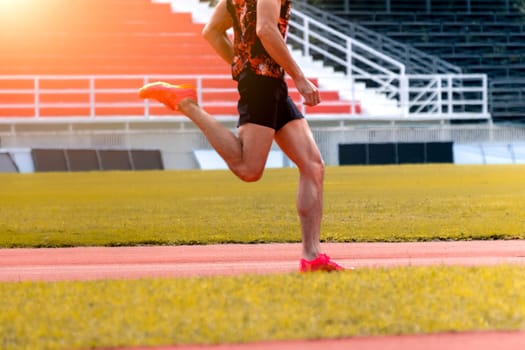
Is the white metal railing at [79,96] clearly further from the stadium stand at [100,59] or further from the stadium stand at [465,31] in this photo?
the stadium stand at [465,31]

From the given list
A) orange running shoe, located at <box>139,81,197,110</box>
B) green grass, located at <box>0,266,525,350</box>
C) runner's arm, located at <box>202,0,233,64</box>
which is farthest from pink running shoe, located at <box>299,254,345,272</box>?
runner's arm, located at <box>202,0,233,64</box>

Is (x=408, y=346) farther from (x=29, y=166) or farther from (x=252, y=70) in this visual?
(x=29, y=166)

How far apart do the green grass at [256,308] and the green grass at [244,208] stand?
4825 millimetres

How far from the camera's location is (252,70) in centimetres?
789

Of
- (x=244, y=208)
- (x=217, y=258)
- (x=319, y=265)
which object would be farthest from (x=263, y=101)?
(x=244, y=208)

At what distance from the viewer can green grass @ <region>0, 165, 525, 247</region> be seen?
1277cm

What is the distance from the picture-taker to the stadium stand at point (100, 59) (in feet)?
115

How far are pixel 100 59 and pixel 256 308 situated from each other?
32.5m

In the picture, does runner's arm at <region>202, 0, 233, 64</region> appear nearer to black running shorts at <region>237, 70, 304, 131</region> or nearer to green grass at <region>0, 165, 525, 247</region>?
black running shorts at <region>237, 70, 304, 131</region>

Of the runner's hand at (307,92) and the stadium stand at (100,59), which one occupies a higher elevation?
the runner's hand at (307,92)

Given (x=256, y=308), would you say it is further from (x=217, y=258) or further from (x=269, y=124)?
(x=217, y=258)

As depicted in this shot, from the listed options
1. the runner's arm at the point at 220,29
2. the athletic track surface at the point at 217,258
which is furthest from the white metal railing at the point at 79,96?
the runner's arm at the point at 220,29

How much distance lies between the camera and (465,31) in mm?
44906

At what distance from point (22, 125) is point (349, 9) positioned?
15.9 m
